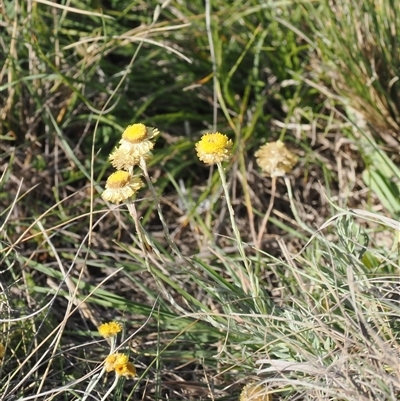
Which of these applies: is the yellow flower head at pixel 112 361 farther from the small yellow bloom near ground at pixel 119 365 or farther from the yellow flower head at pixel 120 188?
the yellow flower head at pixel 120 188

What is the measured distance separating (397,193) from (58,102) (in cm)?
82

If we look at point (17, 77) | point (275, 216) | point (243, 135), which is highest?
point (17, 77)

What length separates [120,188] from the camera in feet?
3.44

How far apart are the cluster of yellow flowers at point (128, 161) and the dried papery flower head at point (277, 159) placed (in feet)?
1.03

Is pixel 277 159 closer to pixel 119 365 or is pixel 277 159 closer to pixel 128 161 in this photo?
pixel 128 161

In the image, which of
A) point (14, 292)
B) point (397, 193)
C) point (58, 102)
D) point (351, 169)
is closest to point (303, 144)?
point (351, 169)

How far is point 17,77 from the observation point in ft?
5.37

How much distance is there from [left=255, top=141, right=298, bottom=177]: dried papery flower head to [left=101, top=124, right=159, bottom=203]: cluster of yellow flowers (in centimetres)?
31

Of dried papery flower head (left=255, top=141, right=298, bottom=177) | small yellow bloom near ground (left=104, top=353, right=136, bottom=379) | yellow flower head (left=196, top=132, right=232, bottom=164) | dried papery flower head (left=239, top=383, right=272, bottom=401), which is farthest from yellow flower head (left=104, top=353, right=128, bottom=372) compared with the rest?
dried papery flower head (left=255, top=141, right=298, bottom=177)

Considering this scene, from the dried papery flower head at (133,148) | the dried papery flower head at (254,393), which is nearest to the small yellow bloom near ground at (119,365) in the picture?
the dried papery flower head at (254,393)

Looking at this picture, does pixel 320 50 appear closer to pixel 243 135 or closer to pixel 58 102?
pixel 243 135

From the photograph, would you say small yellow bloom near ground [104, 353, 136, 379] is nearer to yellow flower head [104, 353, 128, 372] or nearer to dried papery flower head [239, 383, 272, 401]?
yellow flower head [104, 353, 128, 372]

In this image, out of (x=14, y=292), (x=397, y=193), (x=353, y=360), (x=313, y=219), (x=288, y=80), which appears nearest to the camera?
(x=353, y=360)

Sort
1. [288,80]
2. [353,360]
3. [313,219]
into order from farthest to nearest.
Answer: [288,80]
[313,219]
[353,360]
